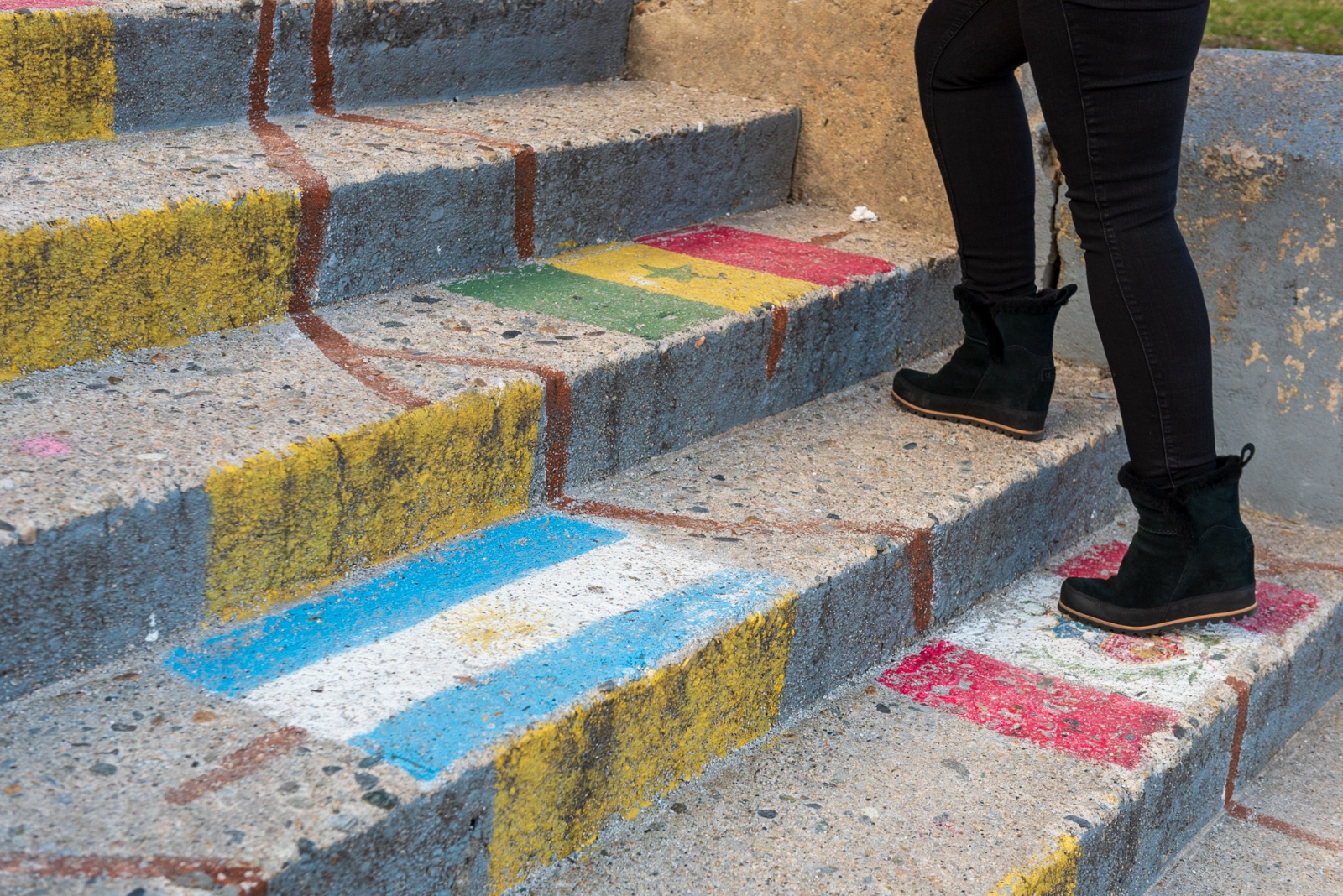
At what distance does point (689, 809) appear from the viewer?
4.57 feet

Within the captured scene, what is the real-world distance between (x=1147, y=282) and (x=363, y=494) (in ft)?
3.31

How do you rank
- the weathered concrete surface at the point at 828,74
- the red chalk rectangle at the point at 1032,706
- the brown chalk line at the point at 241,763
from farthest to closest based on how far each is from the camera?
1. the weathered concrete surface at the point at 828,74
2. the red chalk rectangle at the point at 1032,706
3. the brown chalk line at the point at 241,763

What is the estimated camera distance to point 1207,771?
167 cm

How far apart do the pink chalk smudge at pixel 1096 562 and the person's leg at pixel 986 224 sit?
23cm

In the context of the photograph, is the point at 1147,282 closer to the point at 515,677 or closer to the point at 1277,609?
the point at 1277,609

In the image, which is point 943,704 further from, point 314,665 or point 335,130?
point 335,130

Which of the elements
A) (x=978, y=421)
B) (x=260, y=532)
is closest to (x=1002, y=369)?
(x=978, y=421)

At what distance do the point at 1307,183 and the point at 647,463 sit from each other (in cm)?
118

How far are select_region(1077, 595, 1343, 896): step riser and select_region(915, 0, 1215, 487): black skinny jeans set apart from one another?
13.9 inches

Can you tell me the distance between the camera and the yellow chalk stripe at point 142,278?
4.75 feet

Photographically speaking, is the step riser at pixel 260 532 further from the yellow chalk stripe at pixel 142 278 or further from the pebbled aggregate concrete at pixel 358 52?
the pebbled aggregate concrete at pixel 358 52

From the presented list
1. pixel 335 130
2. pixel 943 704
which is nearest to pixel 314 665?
pixel 943 704

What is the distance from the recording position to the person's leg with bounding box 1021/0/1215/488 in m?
1.51

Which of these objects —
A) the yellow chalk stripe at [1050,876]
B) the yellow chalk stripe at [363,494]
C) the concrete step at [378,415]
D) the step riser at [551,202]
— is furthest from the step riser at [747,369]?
the yellow chalk stripe at [1050,876]
